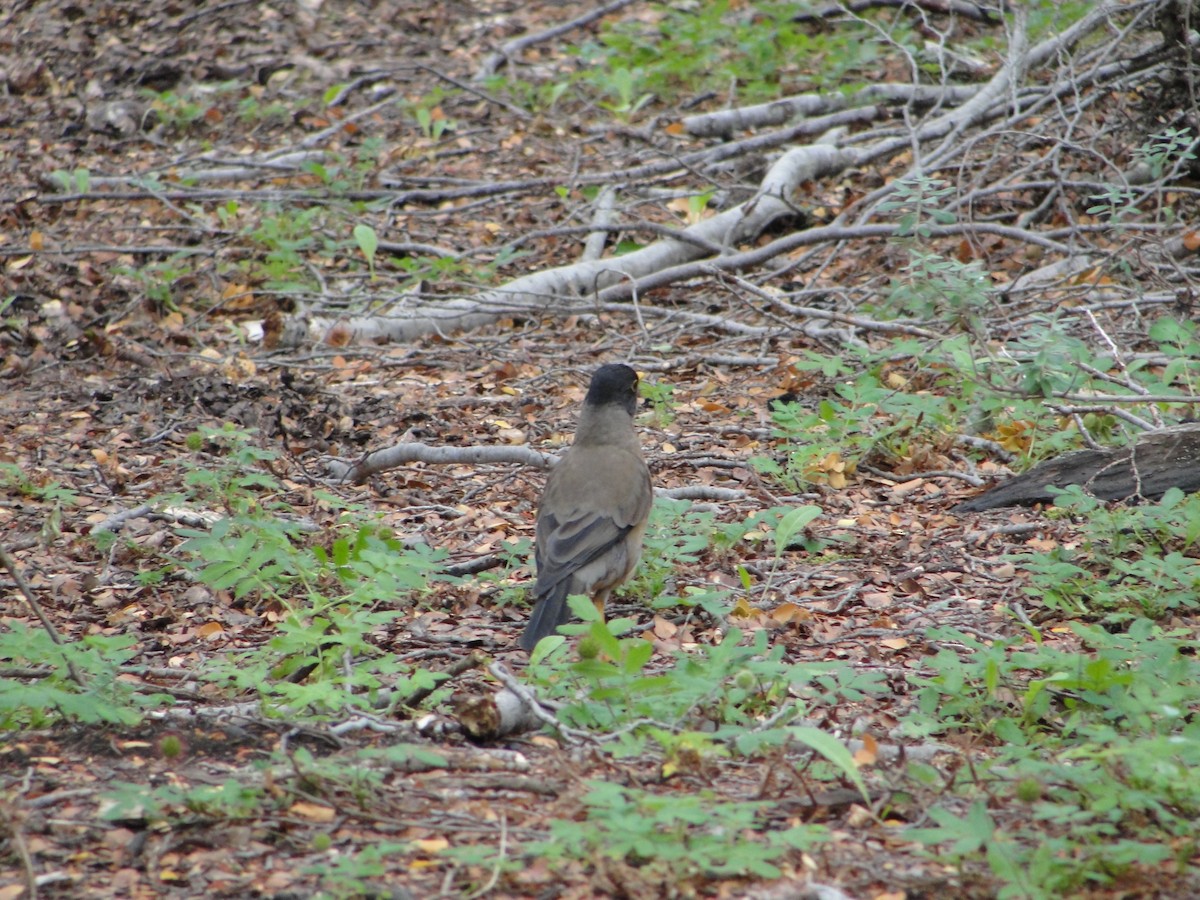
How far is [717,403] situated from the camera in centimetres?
854

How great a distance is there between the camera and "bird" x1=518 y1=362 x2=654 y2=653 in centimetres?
545

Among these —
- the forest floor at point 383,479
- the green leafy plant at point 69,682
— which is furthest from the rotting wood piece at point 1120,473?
the green leafy plant at point 69,682

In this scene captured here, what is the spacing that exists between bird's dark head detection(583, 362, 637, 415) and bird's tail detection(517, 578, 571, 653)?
1295 millimetres

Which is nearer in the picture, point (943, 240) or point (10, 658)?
point (10, 658)

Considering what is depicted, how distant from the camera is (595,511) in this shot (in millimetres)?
5734

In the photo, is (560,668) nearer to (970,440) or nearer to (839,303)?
(970,440)

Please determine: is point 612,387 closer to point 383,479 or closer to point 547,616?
point 547,616

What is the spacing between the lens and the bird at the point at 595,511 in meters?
5.45

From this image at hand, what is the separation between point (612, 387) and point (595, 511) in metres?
0.91

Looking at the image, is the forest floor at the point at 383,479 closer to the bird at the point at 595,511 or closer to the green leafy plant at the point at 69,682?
the green leafy plant at the point at 69,682

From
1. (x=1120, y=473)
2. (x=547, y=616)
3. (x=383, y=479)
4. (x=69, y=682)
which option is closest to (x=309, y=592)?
(x=547, y=616)

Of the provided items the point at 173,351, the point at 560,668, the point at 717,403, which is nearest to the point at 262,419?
the point at 173,351

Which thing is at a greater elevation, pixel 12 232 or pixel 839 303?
pixel 12 232

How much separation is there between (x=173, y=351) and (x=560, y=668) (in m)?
6.17
